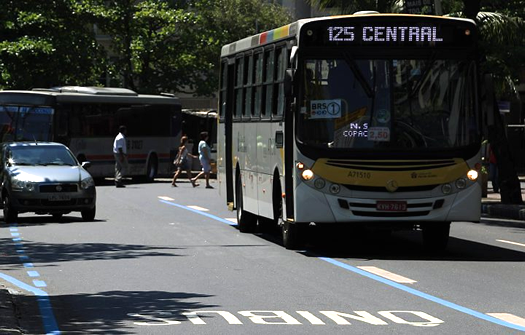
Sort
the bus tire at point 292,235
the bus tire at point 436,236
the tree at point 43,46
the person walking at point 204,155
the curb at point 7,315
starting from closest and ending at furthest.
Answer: the curb at point 7,315 → the bus tire at point 436,236 → the bus tire at point 292,235 → the person walking at point 204,155 → the tree at point 43,46

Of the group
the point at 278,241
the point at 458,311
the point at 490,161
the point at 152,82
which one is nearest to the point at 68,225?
the point at 278,241

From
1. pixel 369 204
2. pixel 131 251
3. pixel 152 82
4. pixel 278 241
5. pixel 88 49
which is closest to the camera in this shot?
pixel 369 204

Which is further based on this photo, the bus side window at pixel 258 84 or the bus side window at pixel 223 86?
the bus side window at pixel 223 86

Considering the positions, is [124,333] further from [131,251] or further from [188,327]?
[131,251]

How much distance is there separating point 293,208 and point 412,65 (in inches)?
93.6

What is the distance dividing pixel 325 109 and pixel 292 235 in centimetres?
195

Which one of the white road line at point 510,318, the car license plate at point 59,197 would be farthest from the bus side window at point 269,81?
the white road line at point 510,318

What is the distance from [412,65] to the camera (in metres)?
17.9

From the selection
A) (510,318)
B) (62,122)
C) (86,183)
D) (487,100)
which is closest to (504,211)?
(86,183)

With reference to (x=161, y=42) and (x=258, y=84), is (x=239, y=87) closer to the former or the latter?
(x=258, y=84)

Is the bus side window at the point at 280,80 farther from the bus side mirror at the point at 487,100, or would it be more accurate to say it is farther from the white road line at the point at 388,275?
the white road line at the point at 388,275

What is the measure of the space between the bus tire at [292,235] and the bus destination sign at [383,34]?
2.55 meters

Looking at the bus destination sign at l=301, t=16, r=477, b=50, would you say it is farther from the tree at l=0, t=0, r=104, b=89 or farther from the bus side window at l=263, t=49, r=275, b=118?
the tree at l=0, t=0, r=104, b=89

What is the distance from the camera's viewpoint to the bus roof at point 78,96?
4284cm
